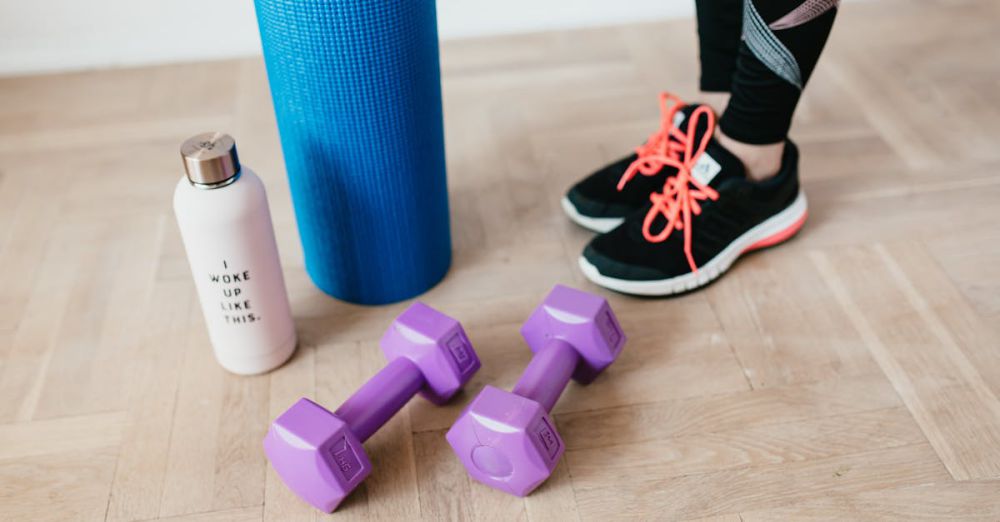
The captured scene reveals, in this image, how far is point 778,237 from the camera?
3.91 ft

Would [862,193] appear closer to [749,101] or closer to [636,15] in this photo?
[749,101]

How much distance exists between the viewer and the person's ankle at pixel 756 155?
3.72ft

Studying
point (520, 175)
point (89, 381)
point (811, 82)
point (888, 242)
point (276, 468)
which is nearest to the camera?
point (276, 468)

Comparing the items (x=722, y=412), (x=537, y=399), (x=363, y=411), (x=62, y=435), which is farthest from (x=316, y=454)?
(x=722, y=412)

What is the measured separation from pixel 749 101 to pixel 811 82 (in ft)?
1.88

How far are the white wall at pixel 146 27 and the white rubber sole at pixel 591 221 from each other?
660 mm

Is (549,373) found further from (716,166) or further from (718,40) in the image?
(718,40)

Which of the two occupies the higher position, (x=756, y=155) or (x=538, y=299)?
(x=756, y=155)

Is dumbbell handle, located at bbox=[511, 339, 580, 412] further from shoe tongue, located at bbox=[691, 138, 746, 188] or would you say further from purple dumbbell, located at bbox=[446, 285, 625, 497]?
shoe tongue, located at bbox=[691, 138, 746, 188]

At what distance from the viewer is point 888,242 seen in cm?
121

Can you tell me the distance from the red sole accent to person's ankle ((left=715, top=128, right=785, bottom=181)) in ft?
0.27

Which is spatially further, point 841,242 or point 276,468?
point 841,242

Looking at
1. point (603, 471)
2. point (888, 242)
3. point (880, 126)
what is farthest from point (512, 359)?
point (880, 126)

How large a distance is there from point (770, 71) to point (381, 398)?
60 cm
